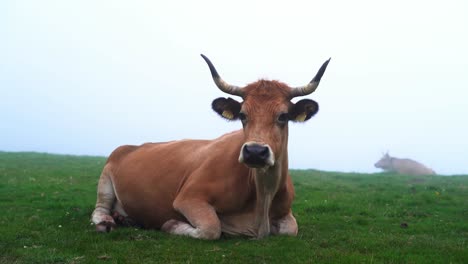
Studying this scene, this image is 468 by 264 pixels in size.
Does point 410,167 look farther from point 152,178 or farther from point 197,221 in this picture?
point 197,221

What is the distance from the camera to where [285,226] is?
912 centimetres

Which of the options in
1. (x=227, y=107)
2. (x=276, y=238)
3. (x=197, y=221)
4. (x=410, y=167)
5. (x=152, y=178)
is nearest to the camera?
(x=197, y=221)

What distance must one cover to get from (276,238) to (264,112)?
2179mm

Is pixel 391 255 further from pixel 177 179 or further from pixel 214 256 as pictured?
→ pixel 177 179

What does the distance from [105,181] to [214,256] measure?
530 cm

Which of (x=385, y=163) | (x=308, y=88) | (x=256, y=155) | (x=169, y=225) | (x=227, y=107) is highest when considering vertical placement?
(x=385, y=163)

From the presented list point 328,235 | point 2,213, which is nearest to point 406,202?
point 328,235

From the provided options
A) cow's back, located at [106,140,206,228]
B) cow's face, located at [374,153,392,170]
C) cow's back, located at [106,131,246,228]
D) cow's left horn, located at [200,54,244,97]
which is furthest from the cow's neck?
cow's face, located at [374,153,392,170]

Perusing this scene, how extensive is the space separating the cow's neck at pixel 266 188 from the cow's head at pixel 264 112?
0.85 ft

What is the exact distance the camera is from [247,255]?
7.28 meters

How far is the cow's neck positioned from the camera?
8.49 metres

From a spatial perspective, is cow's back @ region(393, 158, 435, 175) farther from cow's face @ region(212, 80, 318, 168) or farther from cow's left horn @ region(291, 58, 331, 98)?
cow's face @ region(212, 80, 318, 168)

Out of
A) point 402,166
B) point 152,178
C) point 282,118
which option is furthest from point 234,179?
point 402,166

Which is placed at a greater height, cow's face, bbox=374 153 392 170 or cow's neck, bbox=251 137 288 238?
cow's face, bbox=374 153 392 170
